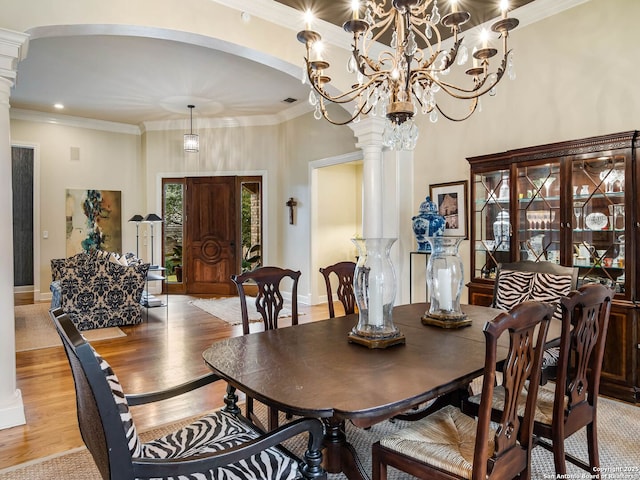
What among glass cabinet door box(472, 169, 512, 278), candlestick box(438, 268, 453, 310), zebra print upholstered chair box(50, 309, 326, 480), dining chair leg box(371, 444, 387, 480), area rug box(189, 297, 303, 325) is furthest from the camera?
area rug box(189, 297, 303, 325)

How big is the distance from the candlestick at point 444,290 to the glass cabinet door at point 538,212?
1552 millimetres

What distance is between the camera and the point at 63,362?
13.0 feet

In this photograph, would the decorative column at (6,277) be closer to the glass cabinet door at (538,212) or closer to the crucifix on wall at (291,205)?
the glass cabinet door at (538,212)

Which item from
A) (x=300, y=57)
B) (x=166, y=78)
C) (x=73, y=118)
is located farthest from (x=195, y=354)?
(x=73, y=118)

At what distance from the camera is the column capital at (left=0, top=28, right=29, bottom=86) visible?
2.50 meters

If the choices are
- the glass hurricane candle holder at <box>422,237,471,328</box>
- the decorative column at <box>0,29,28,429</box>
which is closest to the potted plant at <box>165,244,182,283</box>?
the decorative column at <box>0,29,28,429</box>

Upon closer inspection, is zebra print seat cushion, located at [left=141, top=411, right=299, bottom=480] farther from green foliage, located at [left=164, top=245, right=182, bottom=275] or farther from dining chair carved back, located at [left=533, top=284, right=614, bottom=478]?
green foliage, located at [left=164, top=245, right=182, bottom=275]

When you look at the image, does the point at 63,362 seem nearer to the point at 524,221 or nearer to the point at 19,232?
the point at 524,221

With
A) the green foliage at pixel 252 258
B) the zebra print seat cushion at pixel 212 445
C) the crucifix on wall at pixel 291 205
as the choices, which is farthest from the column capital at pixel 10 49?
the green foliage at pixel 252 258

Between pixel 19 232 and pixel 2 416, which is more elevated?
pixel 19 232

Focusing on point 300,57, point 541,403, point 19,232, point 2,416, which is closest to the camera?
point 541,403

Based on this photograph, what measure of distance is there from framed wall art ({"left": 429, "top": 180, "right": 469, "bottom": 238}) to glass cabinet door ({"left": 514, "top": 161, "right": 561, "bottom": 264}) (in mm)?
692

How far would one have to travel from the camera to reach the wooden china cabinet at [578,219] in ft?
9.46

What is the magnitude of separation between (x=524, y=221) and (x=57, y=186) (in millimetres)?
7681
